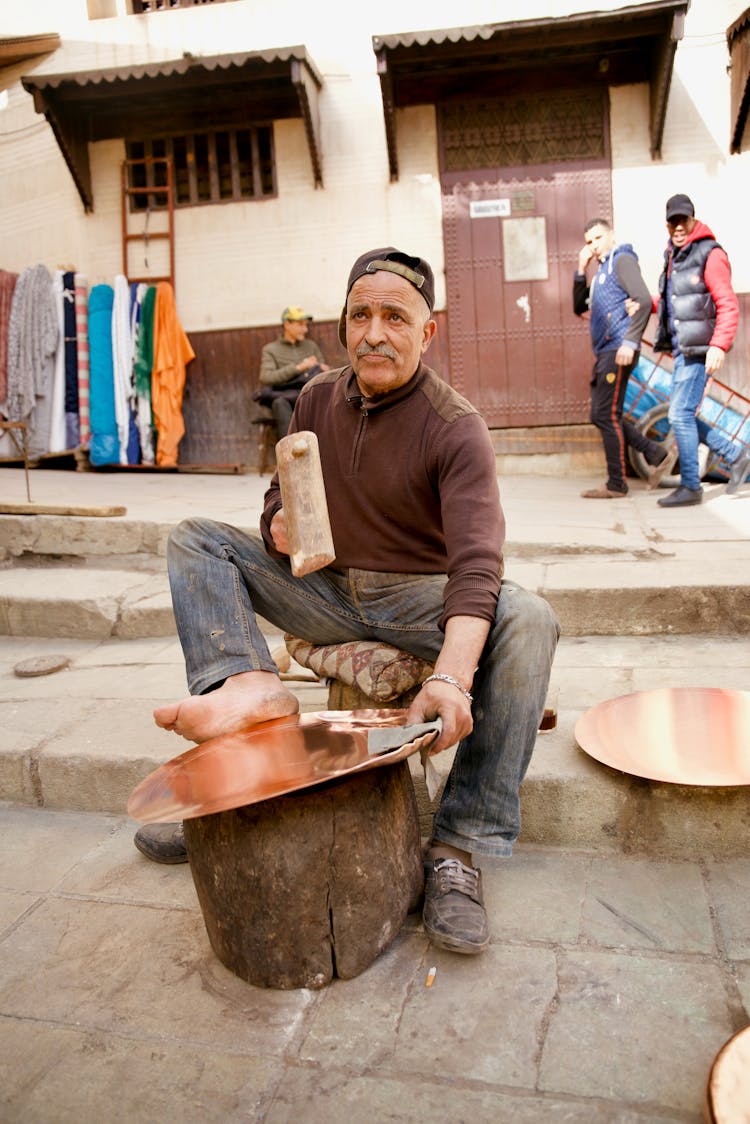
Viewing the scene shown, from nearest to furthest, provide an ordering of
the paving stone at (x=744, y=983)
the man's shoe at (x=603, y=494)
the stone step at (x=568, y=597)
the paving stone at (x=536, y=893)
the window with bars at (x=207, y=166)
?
the paving stone at (x=744, y=983) < the paving stone at (x=536, y=893) < the stone step at (x=568, y=597) < the man's shoe at (x=603, y=494) < the window with bars at (x=207, y=166)

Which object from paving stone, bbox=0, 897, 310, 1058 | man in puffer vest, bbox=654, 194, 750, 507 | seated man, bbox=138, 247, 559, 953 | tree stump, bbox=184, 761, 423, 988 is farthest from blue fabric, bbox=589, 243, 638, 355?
paving stone, bbox=0, 897, 310, 1058

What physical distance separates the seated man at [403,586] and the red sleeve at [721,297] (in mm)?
3982

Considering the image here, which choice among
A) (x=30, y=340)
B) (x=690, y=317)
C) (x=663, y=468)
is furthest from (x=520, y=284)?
(x=30, y=340)

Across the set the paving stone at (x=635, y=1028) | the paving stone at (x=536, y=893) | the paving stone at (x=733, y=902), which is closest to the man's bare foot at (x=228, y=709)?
the paving stone at (x=536, y=893)

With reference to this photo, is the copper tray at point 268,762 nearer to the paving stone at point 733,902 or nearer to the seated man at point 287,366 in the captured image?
the paving stone at point 733,902

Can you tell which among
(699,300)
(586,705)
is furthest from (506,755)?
(699,300)

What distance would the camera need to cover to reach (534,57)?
25.1 ft

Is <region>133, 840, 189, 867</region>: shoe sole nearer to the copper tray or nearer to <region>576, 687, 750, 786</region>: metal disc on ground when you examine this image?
the copper tray

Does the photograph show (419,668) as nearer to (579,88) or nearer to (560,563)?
(560,563)

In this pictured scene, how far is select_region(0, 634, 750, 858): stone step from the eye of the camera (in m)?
2.45

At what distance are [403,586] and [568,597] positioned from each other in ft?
5.22

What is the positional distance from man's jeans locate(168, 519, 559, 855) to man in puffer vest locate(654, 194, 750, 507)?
13.7 ft

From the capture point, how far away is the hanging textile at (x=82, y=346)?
830cm

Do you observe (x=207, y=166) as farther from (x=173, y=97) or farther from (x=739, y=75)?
(x=739, y=75)
